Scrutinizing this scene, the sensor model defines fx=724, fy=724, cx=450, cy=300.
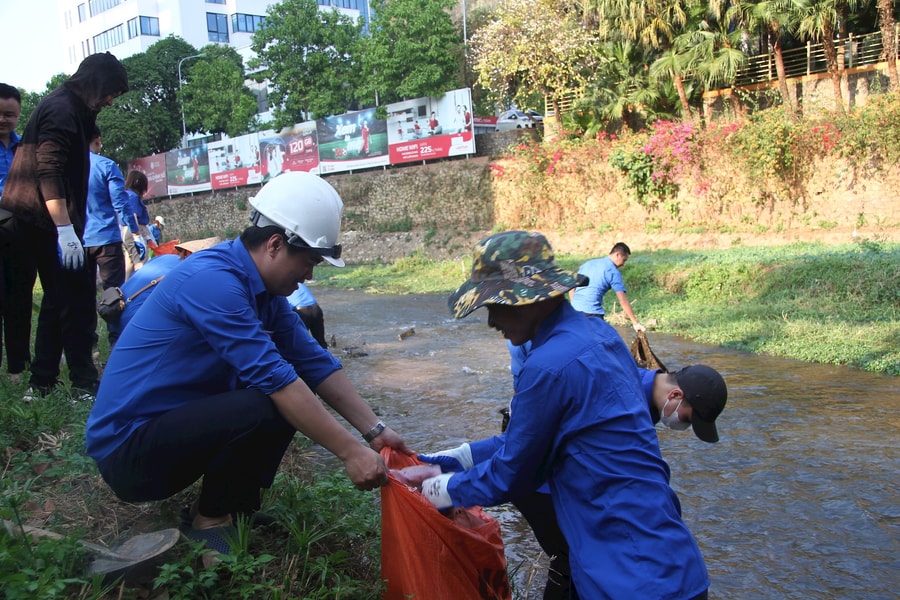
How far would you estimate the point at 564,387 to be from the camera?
2.11 m

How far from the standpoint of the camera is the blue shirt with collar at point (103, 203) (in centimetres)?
579

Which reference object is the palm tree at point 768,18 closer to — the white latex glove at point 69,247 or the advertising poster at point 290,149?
the advertising poster at point 290,149

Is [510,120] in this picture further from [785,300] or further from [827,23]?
[785,300]

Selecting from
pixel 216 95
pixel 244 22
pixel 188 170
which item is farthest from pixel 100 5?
pixel 188 170

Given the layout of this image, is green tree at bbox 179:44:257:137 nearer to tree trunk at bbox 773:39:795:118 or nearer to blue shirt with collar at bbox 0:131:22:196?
tree trunk at bbox 773:39:795:118

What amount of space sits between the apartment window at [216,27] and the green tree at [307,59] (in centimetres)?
2020

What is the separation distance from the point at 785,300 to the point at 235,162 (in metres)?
29.2

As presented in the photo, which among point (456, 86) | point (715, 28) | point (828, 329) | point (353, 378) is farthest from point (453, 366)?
point (456, 86)

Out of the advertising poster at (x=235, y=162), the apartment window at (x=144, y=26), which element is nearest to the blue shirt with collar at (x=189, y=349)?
the advertising poster at (x=235, y=162)

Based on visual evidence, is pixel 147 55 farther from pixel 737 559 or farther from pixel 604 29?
pixel 737 559

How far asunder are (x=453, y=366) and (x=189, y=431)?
23.1 feet

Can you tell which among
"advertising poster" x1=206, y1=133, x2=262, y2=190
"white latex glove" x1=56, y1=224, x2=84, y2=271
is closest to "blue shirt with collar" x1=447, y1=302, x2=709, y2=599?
"white latex glove" x1=56, y1=224, x2=84, y2=271

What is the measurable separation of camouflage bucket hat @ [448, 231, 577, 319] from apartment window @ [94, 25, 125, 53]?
2254 inches

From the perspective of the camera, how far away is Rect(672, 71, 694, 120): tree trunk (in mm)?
20516
